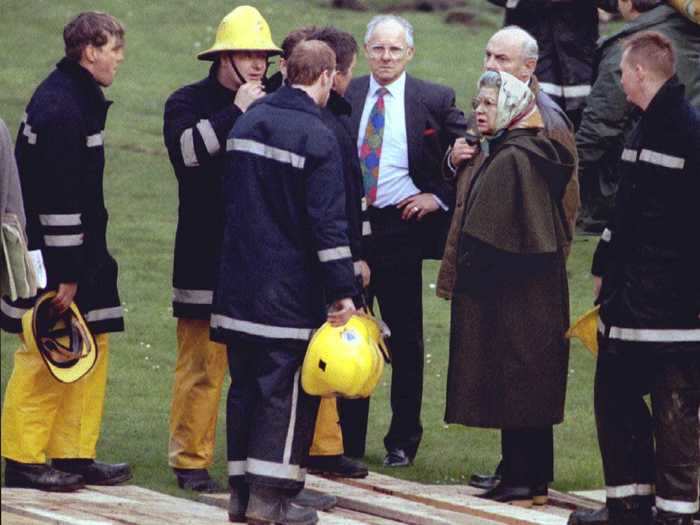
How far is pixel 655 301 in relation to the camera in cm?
912

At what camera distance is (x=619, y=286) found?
30.2 ft

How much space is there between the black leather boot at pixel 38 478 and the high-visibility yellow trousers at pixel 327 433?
124 centimetres

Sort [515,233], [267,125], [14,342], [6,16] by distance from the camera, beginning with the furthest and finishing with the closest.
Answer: [6,16] < [14,342] < [515,233] < [267,125]

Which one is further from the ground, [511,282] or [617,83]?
[617,83]

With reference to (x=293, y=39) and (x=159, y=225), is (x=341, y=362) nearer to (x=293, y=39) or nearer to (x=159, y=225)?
(x=293, y=39)

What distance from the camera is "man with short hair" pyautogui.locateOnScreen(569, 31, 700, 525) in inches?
356

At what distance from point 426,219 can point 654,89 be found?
2.14 m

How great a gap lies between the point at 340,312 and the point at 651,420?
1473 mm

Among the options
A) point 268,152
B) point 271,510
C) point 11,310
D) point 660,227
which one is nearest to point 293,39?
point 268,152

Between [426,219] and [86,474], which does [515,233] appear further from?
[86,474]

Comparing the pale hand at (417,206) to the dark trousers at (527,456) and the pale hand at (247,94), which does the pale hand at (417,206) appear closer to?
the pale hand at (247,94)

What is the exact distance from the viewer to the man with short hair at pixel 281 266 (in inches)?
358

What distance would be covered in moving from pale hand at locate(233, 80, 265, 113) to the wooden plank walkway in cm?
185

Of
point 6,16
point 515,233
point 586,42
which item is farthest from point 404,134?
point 6,16
